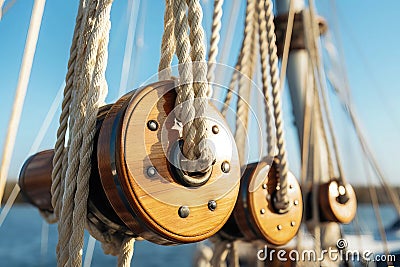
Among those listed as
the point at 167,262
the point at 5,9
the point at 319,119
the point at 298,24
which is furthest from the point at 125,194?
the point at 167,262

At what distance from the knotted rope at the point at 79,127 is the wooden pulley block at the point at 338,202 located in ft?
1.75

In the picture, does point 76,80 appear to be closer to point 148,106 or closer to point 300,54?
point 148,106

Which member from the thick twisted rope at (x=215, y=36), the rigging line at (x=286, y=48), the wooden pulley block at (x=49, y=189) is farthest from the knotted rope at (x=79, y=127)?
the rigging line at (x=286, y=48)

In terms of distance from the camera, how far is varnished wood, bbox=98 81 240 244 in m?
0.30

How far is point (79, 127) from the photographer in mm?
346

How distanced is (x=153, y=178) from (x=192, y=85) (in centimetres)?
8

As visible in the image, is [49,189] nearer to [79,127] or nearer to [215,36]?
[79,127]

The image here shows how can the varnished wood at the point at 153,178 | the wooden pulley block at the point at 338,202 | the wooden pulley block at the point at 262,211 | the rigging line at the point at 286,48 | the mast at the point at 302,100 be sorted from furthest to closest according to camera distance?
the mast at the point at 302,100 → the rigging line at the point at 286,48 → the wooden pulley block at the point at 338,202 → the wooden pulley block at the point at 262,211 → the varnished wood at the point at 153,178

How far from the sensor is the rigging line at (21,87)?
468 millimetres

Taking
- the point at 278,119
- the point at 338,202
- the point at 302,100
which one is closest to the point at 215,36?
the point at 278,119

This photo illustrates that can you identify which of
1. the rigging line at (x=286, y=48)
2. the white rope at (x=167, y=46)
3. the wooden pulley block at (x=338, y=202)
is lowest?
the wooden pulley block at (x=338, y=202)

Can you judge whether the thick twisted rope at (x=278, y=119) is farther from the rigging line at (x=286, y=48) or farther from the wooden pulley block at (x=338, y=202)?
the rigging line at (x=286, y=48)

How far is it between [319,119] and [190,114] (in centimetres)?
82

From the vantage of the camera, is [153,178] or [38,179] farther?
[38,179]
